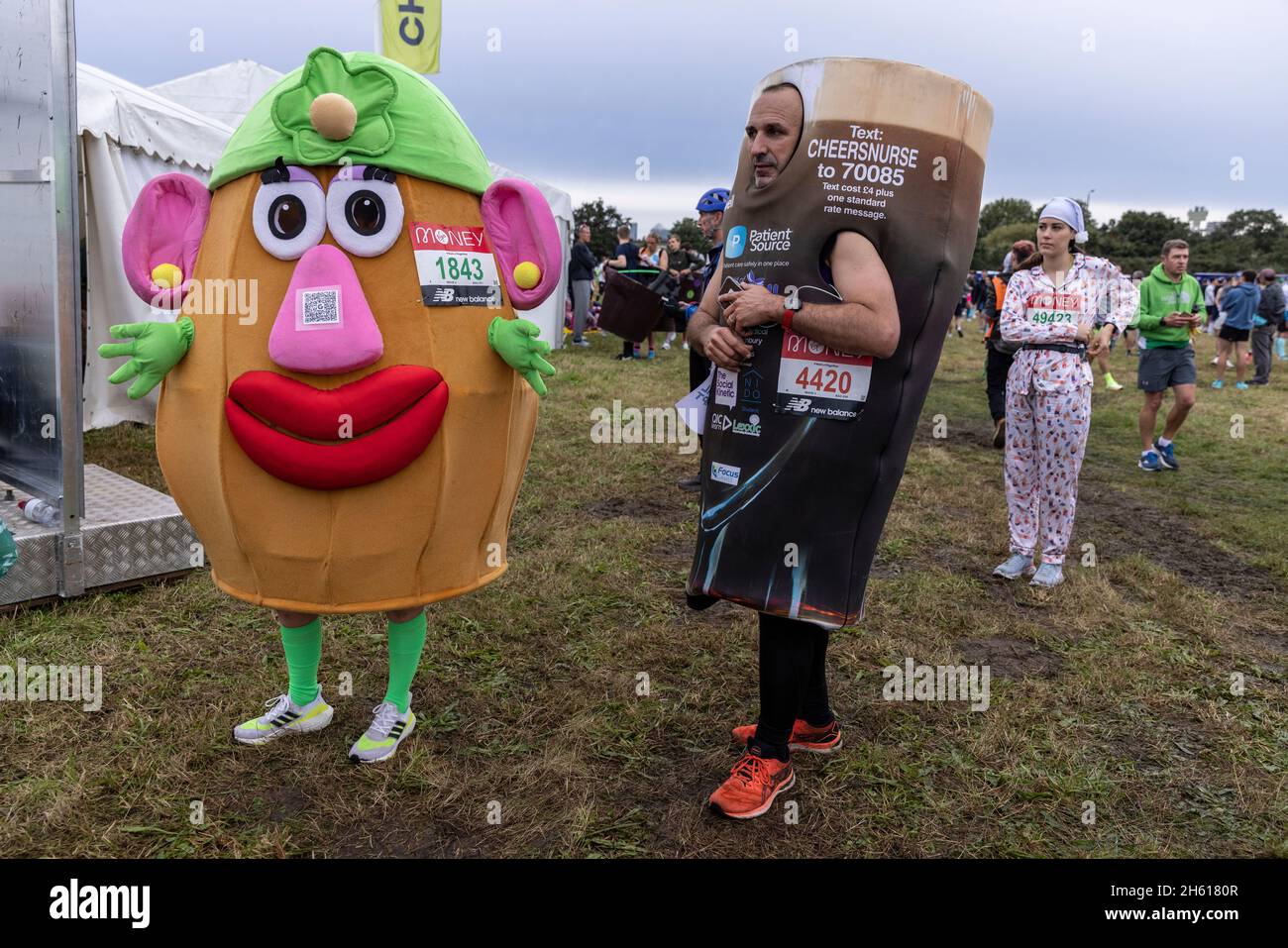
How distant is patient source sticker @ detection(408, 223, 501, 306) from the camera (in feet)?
7.73

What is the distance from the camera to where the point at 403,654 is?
9.42 feet

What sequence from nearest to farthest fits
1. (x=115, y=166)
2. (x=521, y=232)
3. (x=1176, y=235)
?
1. (x=521, y=232)
2. (x=115, y=166)
3. (x=1176, y=235)

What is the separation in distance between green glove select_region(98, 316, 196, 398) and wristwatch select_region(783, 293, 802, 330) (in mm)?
1568

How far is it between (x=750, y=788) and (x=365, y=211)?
1947 millimetres

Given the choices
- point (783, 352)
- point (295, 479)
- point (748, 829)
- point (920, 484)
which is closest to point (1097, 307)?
point (920, 484)

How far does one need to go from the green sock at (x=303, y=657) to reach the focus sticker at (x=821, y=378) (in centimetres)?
166

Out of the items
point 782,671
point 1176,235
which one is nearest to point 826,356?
point 782,671

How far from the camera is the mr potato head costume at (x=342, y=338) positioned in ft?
7.53

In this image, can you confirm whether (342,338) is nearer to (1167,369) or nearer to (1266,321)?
(1167,369)

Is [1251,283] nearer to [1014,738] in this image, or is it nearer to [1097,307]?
[1097,307]

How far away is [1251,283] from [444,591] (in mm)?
14435

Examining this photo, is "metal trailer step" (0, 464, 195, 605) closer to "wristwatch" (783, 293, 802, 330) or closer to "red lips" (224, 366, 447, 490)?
"red lips" (224, 366, 447, 490)

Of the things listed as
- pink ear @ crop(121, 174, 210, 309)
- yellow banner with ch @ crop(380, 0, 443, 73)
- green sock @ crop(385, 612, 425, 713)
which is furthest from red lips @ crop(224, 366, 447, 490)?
yellow banner with ch @ crop(380, 0, 443, 73)
